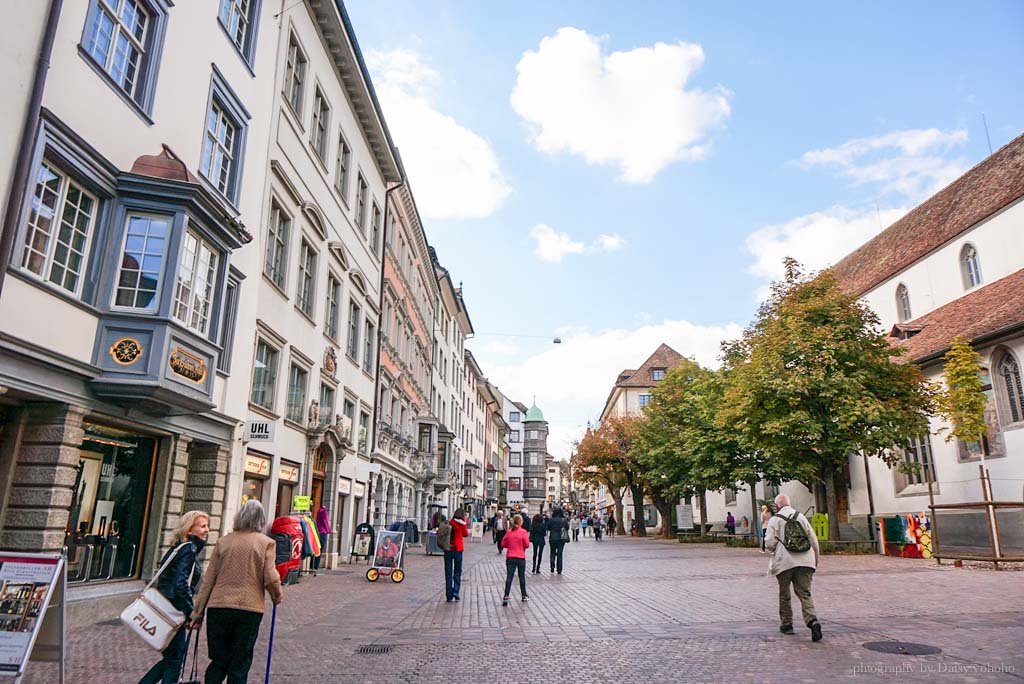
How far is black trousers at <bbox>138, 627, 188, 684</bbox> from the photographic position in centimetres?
600

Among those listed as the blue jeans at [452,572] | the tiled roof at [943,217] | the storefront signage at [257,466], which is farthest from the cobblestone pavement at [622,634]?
the tiled roof at [943,217]

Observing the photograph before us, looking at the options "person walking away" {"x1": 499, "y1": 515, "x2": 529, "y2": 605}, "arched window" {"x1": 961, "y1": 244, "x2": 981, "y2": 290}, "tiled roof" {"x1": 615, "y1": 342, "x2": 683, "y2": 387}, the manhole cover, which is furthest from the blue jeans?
"tiled roof" {"x1": 615, "y1": 342, "x2": 683, "y2": 387}

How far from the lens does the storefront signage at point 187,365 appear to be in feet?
37.9

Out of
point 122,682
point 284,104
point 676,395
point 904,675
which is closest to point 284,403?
point 284,104

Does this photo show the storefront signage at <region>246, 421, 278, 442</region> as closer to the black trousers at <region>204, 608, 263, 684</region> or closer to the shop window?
the shop window

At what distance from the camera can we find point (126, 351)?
1099cm

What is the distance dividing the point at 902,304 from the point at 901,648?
3764 cm

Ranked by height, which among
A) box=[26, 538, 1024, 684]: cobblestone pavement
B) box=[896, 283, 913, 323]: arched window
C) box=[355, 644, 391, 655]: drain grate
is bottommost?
box=[355, 644, 391, 655]: drain grate

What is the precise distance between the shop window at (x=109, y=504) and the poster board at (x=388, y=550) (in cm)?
665

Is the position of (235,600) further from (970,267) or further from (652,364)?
(652,364)

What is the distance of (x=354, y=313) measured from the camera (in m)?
26.7

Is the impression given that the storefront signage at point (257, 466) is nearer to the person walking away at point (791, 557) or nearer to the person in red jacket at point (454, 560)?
the person in red jacket at point (454, 560)

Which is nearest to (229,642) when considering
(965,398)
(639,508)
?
(965,398)

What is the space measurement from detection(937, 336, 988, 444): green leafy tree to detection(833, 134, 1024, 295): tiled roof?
9.46m
